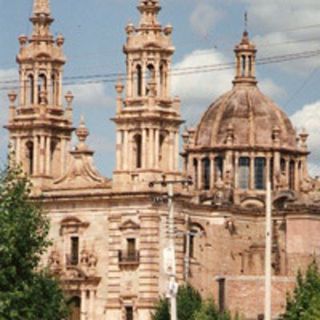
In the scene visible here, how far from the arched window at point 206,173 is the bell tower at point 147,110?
14131 mm

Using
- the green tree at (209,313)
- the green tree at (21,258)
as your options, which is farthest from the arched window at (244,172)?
the green tree at (21,258)

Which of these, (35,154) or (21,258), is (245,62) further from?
(21,258)

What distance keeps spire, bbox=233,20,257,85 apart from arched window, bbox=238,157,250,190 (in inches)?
207

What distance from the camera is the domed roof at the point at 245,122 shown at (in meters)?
125

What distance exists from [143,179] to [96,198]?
10.6 ft

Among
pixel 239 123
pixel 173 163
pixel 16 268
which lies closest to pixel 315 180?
pixel 239 123

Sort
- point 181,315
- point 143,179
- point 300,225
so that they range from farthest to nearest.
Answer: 1. point 300,225
2. point 143,179
3. point 181,315

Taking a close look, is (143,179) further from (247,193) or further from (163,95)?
(247,193)

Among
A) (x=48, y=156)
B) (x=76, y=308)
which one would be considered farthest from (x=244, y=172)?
(x=76, y=308)

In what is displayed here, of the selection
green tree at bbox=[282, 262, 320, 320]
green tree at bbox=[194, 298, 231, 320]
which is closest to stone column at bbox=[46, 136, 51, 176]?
green tree at bbox=[194, 298, 231, 320]

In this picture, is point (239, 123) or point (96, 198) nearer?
point (96, 198)

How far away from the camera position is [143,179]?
109250 mm

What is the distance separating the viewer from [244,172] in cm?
12481

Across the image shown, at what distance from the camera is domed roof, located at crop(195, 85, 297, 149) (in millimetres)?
125375
